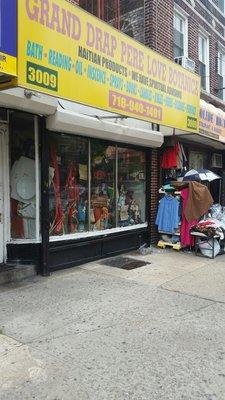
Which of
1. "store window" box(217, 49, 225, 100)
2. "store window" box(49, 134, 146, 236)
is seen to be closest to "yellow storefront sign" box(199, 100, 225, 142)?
"store window" box(49, 134, 146, 236)

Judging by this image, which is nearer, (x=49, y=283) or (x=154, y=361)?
(x=154, y=361)

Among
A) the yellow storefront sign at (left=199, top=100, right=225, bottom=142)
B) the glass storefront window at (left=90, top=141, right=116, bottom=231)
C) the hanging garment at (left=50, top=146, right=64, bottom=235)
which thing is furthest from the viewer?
the yellow storefront sign at (left=199, top=100, right=225, bottom=142)

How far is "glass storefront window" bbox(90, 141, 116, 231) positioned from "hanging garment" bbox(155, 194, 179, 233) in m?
1.25

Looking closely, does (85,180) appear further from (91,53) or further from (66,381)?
(66,381)

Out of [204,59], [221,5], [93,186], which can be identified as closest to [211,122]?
[93,186]

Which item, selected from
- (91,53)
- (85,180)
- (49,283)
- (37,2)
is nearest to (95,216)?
(85,180)

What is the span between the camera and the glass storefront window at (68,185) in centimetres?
758

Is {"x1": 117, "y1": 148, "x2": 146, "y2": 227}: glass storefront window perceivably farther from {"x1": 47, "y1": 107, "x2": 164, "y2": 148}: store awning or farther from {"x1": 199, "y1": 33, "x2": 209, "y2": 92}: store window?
{"x1": 199, "y1": 33, "x2": 209, "y2": 92}: store window

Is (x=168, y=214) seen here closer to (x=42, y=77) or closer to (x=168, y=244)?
(x=168, y=244)

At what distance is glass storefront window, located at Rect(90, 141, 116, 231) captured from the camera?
335 inches

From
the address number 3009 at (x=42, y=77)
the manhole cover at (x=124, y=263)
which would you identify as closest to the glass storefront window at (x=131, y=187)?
the manhole cover at (x=124, y=263)

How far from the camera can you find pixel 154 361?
4.01 meters

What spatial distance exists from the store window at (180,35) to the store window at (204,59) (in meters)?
1.49

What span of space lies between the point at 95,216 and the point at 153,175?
2.19 m
